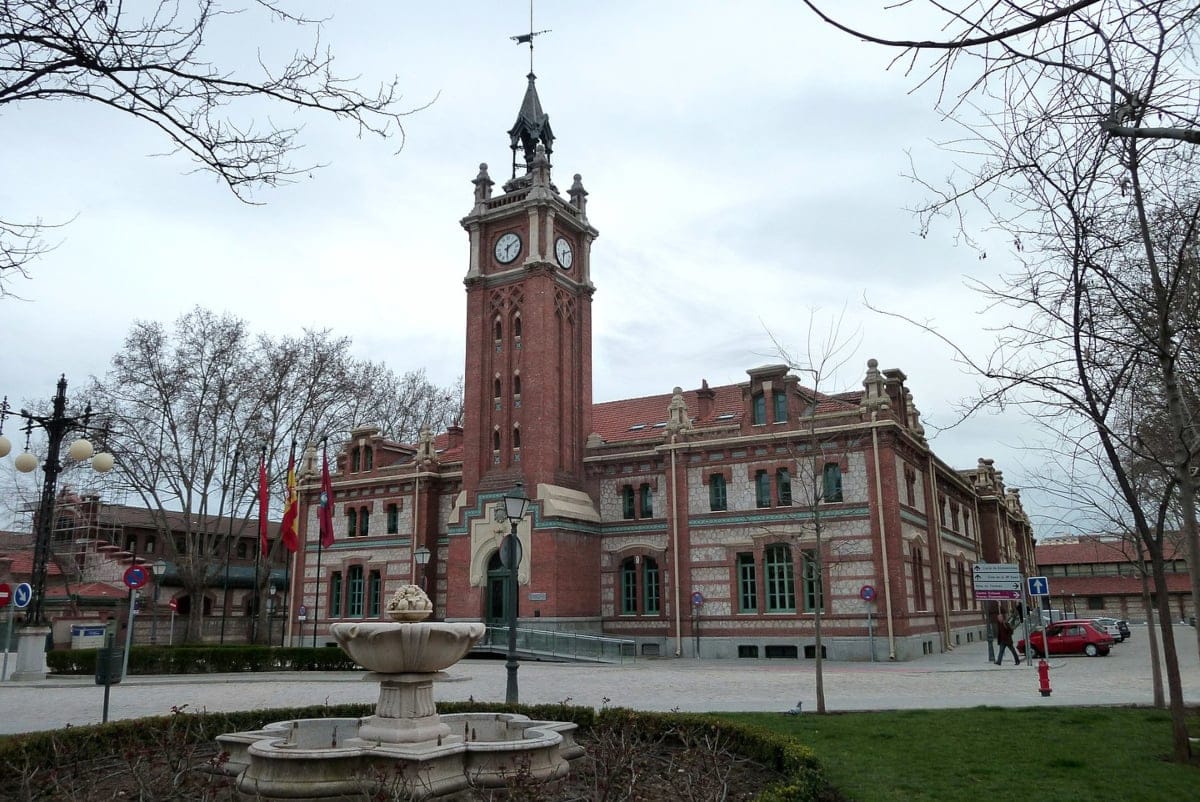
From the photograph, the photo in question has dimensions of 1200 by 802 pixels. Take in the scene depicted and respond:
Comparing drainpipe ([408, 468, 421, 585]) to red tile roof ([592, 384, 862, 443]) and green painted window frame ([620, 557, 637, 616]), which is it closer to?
red tile roof ([592, 384, 862, 443])

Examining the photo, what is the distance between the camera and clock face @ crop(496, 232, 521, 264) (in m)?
37.0

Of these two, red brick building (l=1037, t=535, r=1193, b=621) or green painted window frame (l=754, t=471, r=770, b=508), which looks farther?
red brick building (l=1037, t=535, r=1193, b=621)

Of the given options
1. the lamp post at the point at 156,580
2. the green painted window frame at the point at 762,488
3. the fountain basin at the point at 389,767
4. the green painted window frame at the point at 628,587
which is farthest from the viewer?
the green painted window frame at the point at 628,587

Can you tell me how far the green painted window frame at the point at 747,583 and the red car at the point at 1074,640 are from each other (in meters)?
9.91

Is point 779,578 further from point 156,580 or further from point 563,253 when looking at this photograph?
point 156,580

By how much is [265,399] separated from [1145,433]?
106 feet

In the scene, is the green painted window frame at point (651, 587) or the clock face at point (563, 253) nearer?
the green painted window frame at point (651, 587)

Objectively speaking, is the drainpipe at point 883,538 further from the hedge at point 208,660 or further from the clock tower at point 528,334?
the hedge at point 208,660

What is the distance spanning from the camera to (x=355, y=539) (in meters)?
41.0

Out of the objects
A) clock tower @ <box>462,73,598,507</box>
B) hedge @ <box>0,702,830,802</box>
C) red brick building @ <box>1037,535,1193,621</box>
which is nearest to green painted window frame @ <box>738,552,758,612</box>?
clock tower @ <box>462,73,598,507</box>

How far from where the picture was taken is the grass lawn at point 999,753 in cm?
866

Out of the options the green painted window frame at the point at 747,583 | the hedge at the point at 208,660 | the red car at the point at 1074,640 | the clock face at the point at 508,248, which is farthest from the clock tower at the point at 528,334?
the red car at the point at 1074,640

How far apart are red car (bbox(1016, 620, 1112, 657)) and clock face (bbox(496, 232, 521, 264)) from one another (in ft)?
84.0

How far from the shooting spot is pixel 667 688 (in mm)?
20484
